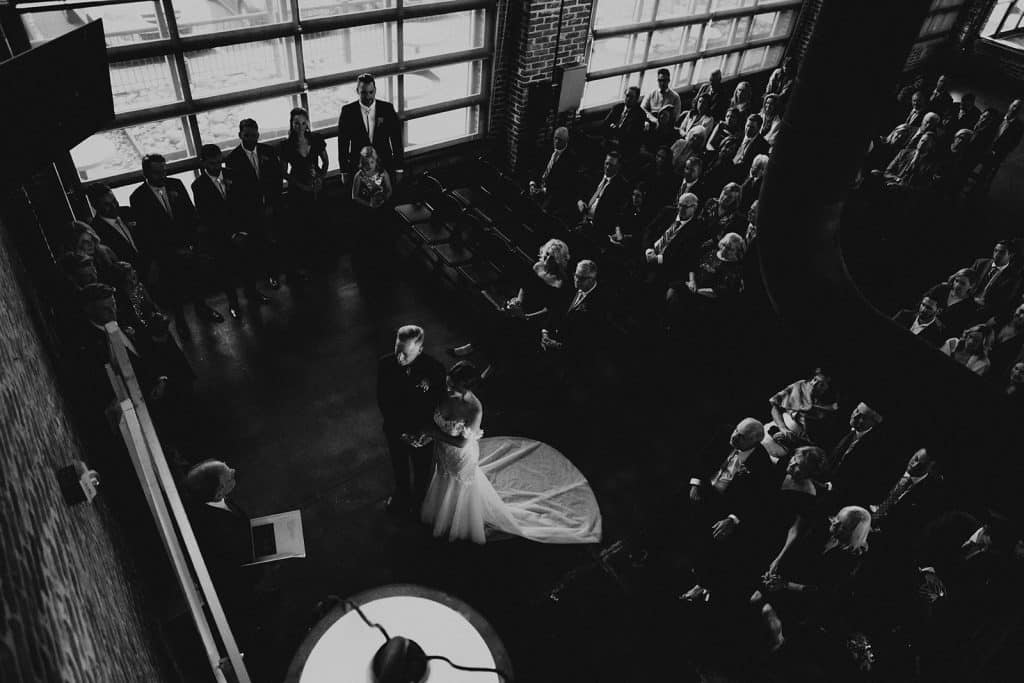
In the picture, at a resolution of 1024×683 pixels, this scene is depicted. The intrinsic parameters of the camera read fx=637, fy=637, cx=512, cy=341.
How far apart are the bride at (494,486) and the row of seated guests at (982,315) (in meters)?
3.29

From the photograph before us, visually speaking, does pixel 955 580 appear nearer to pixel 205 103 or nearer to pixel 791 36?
pixel 205 103

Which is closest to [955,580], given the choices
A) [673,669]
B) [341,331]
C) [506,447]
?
[673,669]

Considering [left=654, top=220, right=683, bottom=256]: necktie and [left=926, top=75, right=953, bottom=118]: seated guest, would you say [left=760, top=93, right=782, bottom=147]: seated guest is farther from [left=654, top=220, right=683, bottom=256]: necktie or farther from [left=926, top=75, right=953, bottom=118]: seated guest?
[left=654, top=220, right=683, bottom=256]: necktie

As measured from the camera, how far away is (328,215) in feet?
26.0

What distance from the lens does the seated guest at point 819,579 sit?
3955 millimetres

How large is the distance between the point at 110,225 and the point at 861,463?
6.53 m

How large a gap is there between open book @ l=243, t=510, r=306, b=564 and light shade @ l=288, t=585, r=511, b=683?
1.37 metres

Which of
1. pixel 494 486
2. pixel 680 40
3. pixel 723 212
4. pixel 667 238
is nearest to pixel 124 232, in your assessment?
pixel 494 486

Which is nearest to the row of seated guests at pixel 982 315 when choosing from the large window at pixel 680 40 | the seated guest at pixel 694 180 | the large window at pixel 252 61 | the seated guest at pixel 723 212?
the seated guest at pixel 723 212

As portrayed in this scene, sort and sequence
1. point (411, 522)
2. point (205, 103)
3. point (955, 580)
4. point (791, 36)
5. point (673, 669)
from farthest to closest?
1. point (791, 36)
2. point (205, 103)
3. point (411, 522)
4. point (673, 669)
5. point (955, 580)

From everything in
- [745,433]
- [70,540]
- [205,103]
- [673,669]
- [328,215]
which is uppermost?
[70,540]

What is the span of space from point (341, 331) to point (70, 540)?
4.87 meters

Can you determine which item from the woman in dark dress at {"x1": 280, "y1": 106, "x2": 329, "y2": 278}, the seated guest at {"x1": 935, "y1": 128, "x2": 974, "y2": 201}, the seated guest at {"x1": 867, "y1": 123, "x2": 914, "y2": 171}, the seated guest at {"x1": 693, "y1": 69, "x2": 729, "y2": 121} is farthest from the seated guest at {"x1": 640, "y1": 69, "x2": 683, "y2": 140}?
the woman in dark dress at {"x1": 280, "y1": 106, "x2": 329, "y2": 278}

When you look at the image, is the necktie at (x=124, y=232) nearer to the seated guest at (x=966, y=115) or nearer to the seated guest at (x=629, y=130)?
the seated guest at (x=629, y=130)
